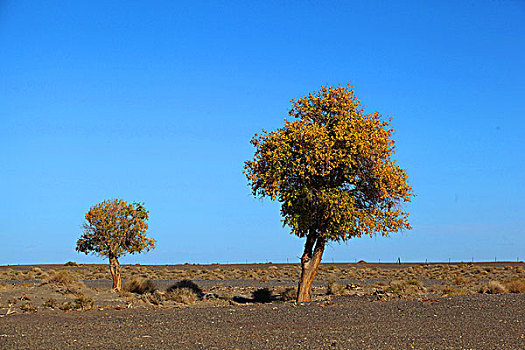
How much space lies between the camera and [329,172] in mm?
20875

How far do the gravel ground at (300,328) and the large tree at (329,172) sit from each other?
341cm

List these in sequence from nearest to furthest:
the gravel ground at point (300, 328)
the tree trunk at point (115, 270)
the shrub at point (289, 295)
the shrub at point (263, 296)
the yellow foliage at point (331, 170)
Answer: the gravel ground at point (300, 328) → the yellow foliage at point (331, 170) → the shrub at point (289, 295) → the shrub at point (263, 296) → the tree trunk at point (115, 270)

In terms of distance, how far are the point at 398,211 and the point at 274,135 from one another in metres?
5.58

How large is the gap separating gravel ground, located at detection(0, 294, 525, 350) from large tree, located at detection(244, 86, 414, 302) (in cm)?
341

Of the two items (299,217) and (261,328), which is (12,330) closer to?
(261,328)

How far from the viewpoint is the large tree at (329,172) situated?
67.9ft

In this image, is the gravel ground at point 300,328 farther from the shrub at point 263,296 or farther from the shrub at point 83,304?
the shrub at point 263,296

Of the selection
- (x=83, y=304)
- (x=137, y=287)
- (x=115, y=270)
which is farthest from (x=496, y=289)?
(x=115, y=270)

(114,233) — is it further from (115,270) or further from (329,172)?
(329,172)

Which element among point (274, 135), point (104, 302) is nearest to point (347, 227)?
point (274, 135)

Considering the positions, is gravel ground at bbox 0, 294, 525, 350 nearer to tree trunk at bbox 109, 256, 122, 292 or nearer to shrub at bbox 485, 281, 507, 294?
shrub at bbox 485, 281, 507, 294

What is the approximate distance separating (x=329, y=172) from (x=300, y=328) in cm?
788

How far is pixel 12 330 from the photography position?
49.8ft

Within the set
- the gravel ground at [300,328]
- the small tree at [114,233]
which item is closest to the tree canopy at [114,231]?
the small tree at [114,233]
